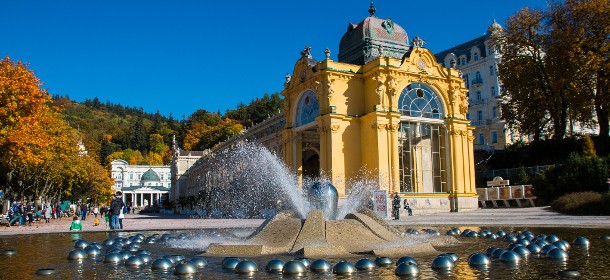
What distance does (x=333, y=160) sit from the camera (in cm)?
3900

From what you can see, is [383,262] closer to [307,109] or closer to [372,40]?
[307,109]

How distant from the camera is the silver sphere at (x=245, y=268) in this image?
30.8ft

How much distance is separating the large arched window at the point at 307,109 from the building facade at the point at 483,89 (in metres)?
44.4

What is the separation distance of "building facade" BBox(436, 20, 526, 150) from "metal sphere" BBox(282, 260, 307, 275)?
249ft

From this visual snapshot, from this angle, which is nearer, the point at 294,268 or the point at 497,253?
the point at 294,268

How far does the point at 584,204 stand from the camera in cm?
2891

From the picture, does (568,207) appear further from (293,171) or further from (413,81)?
(293,171)

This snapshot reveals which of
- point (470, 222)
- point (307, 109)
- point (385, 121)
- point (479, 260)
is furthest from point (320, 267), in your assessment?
point (307, 109)

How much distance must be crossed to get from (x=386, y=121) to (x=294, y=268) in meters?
30.9

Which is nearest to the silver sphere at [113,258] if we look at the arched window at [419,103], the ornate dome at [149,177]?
the arched window at [419,103]

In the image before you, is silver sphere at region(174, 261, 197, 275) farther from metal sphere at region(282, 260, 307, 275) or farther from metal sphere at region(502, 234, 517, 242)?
metal sphere at region(502, 234, 517, 242)

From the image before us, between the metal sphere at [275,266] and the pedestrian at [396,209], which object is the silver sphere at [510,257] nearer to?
the metal sphere at [275,266]

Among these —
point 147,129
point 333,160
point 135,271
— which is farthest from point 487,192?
point 147,129

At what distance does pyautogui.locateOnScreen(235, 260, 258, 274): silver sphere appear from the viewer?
9.39 m
